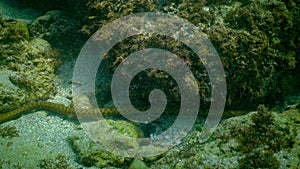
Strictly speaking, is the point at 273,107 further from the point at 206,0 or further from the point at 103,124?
the point at 103,124

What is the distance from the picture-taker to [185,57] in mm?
6176

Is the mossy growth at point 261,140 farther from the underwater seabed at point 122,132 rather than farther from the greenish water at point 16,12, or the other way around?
the greenish water at point 16,12

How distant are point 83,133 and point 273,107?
421cm

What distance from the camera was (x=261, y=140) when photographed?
4.75 metres

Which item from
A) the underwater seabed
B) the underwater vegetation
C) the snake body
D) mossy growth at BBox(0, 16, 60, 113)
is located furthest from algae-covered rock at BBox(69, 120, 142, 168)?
mossy growth at BBox(0, 16, 60, 113)

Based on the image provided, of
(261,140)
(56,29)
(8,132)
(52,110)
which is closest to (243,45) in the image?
(261,140)

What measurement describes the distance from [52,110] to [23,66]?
60.1 inches

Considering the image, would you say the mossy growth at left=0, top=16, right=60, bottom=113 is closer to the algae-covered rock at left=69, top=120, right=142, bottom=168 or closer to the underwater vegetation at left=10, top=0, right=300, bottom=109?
the algae-covered rock at left=69, top=120, right=142, bottom=168

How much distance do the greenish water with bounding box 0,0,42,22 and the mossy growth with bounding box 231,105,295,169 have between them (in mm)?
7472

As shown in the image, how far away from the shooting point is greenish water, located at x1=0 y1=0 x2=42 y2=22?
30.5 ft

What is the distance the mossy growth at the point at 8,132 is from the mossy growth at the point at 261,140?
14.8ft

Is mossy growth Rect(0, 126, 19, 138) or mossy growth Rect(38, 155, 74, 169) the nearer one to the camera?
mossy growth Rect(38, 155, 74, 169)

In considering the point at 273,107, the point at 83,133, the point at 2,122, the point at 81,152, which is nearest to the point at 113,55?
the point at 83,133

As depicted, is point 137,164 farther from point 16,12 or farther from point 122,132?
point 16,12
